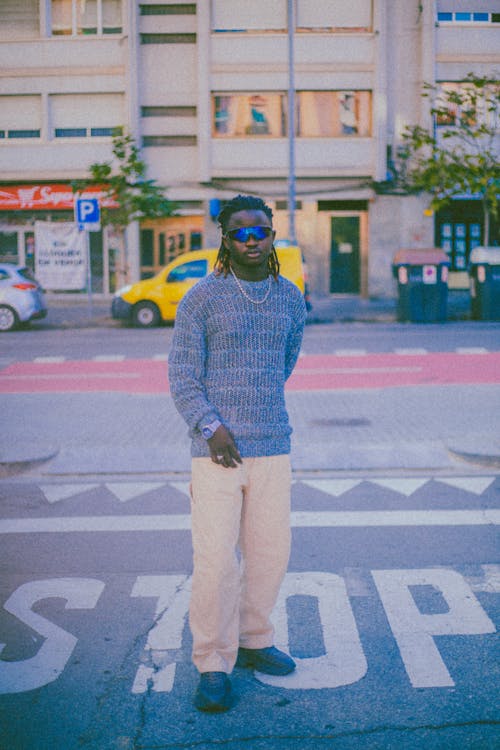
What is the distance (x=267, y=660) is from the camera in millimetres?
3711

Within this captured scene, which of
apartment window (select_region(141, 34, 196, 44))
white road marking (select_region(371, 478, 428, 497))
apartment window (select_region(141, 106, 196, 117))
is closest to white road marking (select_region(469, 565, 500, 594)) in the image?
white road marking (select_region(371, 478, 428, 497))

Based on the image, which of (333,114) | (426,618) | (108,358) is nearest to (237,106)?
(333,114)

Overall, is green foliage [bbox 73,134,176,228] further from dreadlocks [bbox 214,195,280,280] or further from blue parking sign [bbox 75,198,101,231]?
dreadlocks [bbox 214,195,280,280]

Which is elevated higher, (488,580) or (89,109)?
(89,109)

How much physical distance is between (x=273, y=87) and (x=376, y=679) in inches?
1089

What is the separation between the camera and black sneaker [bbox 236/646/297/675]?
368 centimetres

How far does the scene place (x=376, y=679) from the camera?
3.62 m

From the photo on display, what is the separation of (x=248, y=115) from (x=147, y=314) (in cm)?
1082

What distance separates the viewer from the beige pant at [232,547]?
3520mm

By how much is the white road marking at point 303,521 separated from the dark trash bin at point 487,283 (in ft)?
55.3

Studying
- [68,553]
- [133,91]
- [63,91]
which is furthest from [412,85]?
[68,553]

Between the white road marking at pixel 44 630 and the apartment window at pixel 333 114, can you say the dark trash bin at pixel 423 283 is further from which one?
the white road marking at pixel 44 630

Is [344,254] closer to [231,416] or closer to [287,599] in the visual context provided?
[287,599]

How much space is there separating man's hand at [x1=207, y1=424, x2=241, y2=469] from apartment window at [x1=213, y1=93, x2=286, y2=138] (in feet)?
89.3
